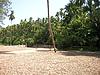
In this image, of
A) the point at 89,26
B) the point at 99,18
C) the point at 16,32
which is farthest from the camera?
the point at 16,32

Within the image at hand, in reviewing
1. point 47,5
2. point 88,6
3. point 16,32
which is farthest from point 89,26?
point 16,32

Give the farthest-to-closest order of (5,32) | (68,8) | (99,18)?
(5,32) < (68,8) < (99,18)

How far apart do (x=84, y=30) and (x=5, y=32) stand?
80.7 m

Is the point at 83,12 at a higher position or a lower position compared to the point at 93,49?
higher

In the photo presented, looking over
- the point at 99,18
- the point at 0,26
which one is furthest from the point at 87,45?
the point at 0,26

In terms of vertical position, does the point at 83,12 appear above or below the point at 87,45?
above

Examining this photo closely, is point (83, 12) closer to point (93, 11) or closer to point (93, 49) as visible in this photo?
point (93, 11)

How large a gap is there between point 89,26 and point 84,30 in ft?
4.69

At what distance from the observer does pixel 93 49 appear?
45.7 meters

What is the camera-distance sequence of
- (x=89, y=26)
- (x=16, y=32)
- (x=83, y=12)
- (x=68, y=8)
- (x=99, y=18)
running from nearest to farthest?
(x=99, y=18) < (x=89, y=26) < (x=83, y=12) < (x=68, y=8) < (x=16, y=32)

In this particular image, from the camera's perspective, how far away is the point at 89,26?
48406mm

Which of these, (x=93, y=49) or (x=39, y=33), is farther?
(x=39, y=33)

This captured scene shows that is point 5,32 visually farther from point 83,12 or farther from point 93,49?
point 93,49


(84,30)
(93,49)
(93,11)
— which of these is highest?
(93,11)
